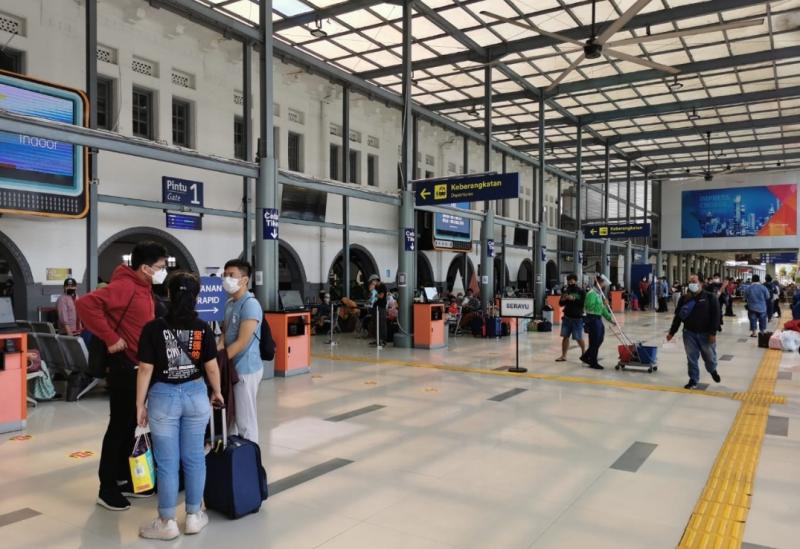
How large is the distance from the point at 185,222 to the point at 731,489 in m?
11.1

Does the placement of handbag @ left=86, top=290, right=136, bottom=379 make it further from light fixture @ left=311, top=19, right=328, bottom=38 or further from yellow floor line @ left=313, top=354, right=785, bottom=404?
light fixture @ left=311, top=19, right=328, bottom=38

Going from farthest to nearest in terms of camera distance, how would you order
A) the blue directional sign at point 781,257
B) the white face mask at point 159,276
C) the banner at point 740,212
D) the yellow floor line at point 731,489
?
the blue directional sign at point 781,257 → the banner at point 740,212 → the white face mask at point 159,276 → the yellow floor line at point 731,489

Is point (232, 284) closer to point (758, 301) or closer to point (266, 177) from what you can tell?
point (266, 177)

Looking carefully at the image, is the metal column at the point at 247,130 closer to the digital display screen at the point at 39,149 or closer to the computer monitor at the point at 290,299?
the computer monitor at the point at 290,299

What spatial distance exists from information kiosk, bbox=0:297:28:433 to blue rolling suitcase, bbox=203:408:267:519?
112 inches

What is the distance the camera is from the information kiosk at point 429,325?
1153 cm

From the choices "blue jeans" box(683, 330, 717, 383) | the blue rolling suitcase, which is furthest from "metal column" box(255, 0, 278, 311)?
"blue jeans" box(683, 330, 717, 383)

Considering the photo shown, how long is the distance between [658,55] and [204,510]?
14.0m

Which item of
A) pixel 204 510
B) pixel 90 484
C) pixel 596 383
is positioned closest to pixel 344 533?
pixel 204 510

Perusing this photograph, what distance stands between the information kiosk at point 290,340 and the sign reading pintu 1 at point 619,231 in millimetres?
14950

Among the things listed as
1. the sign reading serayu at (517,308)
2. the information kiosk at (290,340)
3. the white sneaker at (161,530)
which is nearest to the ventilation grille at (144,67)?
the information kiosk at (290,340)

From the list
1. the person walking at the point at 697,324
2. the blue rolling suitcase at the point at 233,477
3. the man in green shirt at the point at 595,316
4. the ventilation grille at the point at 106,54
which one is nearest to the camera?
the blue rolling suitcase at the point at 233,477

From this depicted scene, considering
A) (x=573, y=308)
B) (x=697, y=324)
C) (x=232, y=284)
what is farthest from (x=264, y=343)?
(x=573, y=308)

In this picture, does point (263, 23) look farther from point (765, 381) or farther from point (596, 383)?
point (765, 381)
